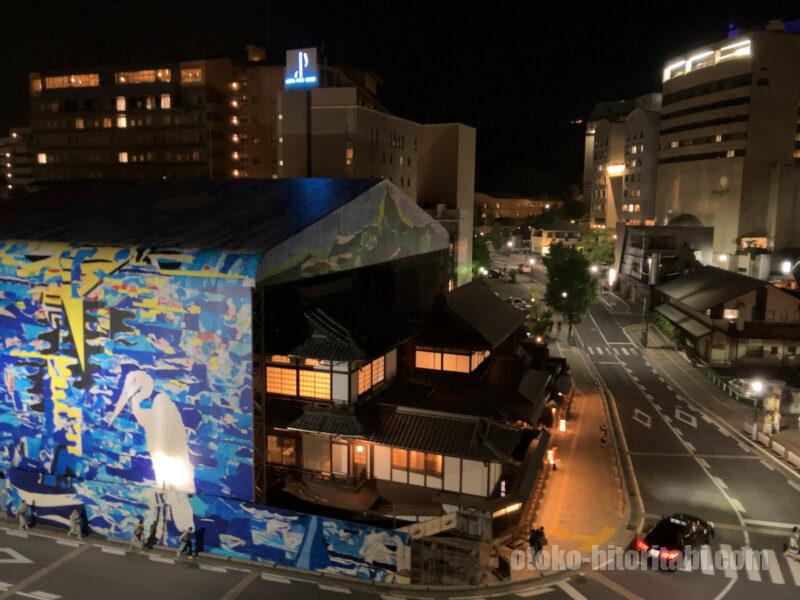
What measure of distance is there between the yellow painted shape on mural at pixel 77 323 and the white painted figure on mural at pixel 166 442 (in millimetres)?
2292

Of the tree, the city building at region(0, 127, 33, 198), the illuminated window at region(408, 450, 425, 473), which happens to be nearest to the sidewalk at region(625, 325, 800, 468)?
the tree

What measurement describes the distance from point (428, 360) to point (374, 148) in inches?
1861

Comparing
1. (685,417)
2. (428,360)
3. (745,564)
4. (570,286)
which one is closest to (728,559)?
(745,564)

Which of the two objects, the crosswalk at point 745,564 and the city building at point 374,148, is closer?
the crosswalk at point 745,564

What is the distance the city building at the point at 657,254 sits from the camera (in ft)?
246

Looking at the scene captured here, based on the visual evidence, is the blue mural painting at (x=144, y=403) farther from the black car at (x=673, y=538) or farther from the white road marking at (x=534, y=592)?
the black car at (x=673, y=538)

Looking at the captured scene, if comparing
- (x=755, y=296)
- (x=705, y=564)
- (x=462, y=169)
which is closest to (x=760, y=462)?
(x=705, y=564)

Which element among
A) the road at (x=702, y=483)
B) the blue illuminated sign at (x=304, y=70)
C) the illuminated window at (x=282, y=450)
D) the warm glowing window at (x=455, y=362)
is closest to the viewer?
the road at (x=702, y=483)

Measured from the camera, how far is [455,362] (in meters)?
28.4

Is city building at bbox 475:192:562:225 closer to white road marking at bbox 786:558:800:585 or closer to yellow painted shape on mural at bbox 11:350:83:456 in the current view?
white road marking at bbox 786:558:800:585

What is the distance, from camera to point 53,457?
24.7 m

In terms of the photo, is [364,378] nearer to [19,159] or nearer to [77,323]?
[77,323]

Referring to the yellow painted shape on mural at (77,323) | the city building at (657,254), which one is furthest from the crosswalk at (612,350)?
the yellow painted shape on mural at (77,323)

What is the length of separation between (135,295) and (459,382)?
14274 mm
